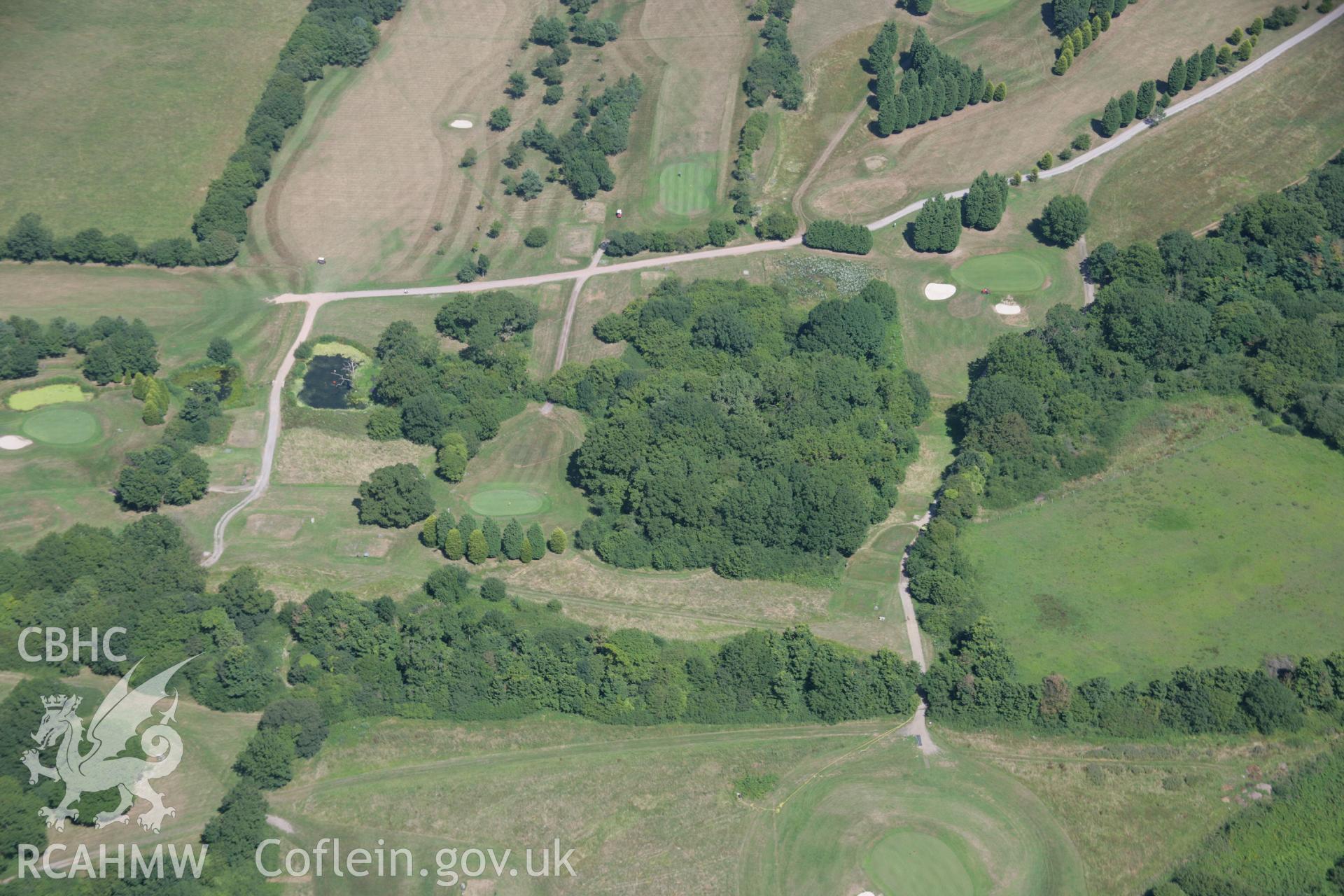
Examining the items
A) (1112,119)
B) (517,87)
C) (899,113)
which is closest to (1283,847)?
(1112,119)

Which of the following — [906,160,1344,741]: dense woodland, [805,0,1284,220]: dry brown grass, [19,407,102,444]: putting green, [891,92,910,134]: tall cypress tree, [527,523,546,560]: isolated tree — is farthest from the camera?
[891,92,910,134]: tall cypress tree

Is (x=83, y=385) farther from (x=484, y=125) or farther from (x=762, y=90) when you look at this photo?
(x=762, y=90)

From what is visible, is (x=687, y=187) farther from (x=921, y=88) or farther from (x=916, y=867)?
(x=916, y=867)

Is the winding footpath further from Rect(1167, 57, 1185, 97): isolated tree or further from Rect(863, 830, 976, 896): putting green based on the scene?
Rect(863, 830, 976, 896): putting green

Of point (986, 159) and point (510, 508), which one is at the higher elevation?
point (986, 159)

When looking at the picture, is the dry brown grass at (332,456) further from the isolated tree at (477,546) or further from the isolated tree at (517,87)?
the isolated tree at (517,87)

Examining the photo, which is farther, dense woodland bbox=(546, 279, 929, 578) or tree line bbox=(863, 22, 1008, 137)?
tree line bbox=(863, 22, 1008, 137)

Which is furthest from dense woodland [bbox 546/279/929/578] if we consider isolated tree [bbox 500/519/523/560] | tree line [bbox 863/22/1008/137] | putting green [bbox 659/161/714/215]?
tree line [bbox 863/22/1008/137]

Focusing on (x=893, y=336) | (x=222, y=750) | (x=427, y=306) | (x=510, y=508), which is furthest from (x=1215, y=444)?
(x=222, y=750)
